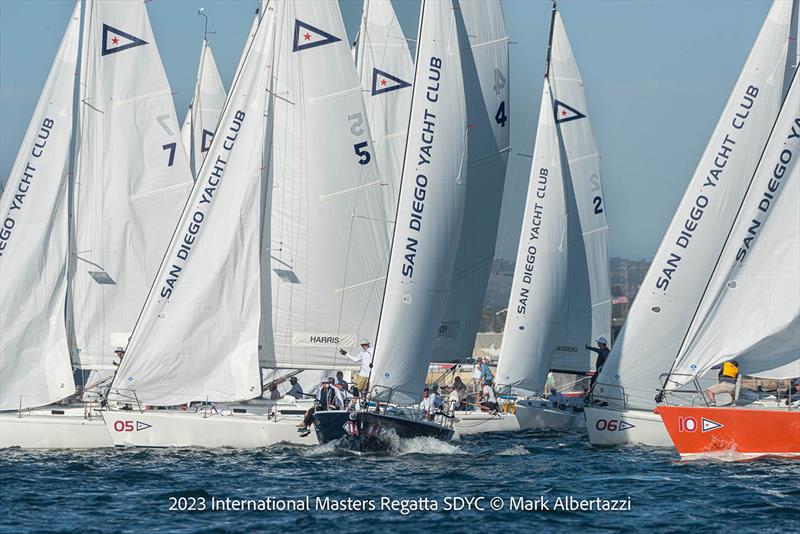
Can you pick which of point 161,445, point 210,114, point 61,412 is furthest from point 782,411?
point 210,114

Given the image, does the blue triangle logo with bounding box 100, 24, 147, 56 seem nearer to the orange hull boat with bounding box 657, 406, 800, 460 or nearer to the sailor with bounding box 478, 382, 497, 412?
the sailor with bounding box 478, 382, 497, 412

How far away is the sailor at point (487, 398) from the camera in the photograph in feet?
111

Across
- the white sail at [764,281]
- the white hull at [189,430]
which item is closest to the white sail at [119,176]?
the white hull at [189,430]

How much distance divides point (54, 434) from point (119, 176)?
6590 millimetres

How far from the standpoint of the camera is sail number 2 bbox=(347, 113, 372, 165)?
31078 mm

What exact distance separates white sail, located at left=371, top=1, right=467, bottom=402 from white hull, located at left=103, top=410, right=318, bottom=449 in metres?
2.74

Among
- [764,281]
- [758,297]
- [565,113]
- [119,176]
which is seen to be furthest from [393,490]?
[565,113]

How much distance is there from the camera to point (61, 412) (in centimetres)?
3059

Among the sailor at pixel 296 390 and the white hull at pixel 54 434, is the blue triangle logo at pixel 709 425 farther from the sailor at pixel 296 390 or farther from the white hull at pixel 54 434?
the white hull at pixel 54 434

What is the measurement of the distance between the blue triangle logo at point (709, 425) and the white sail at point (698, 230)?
3914 mm

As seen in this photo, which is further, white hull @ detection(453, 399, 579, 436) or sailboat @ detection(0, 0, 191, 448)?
white hull @ detection(453, 399, 579, 436)

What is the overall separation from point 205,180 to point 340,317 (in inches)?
156

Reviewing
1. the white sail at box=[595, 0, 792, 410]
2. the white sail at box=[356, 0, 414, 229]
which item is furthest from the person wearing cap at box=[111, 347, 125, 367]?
the white sail at box=[595, 0, 792, 410]

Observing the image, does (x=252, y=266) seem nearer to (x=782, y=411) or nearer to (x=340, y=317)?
(x=340, y=317)
